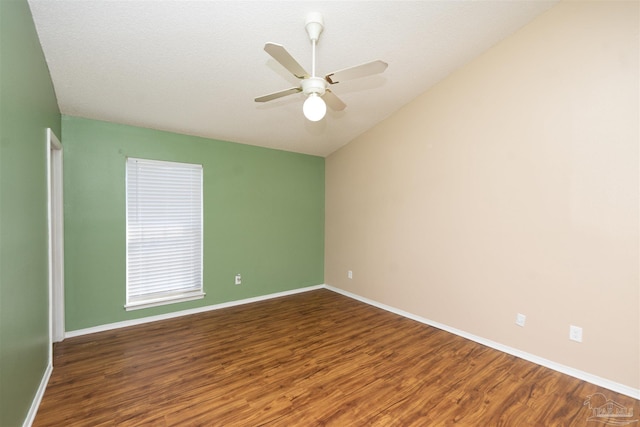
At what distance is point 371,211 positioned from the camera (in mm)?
4359

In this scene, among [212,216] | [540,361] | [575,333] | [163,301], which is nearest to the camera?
[575,333]

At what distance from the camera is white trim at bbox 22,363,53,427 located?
6.01 feet

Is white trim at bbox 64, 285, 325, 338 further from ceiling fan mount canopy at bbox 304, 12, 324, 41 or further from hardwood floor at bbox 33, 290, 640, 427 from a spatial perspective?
ceiling fan mount canopy at bbox 304, 12, 324, 41

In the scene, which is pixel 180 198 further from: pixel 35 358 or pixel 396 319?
pixel 396 319

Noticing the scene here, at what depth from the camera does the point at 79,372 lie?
2.46 metres

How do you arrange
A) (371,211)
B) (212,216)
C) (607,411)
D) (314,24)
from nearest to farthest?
(607,411)
(314,24)
(212,216)
(371,211)

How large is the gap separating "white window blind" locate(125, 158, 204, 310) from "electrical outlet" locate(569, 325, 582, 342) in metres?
4.07

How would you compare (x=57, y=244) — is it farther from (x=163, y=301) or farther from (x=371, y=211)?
(x=371, y=211)

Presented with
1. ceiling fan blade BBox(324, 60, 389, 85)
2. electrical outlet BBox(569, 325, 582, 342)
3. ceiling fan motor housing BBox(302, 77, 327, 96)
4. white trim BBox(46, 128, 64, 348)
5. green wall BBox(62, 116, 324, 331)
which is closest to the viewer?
ceiling fan blade BBox(324, 60, 389, 85)

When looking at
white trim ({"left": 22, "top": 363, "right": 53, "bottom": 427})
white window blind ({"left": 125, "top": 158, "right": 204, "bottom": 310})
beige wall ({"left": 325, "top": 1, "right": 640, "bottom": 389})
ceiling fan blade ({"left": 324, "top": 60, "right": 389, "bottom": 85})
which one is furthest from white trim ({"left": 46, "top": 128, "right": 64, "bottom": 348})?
beige wall ({"left": 325, "top": 1, "right": 640, "bottom": 389})

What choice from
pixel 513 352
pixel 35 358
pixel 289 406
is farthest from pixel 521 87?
pixel 35 358

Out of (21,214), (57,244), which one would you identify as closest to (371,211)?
(21,214)

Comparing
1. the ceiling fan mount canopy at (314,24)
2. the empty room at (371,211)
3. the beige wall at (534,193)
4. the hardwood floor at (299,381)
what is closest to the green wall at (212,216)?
the empty room at (371,211)

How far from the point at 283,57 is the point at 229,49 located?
1.04 meters
